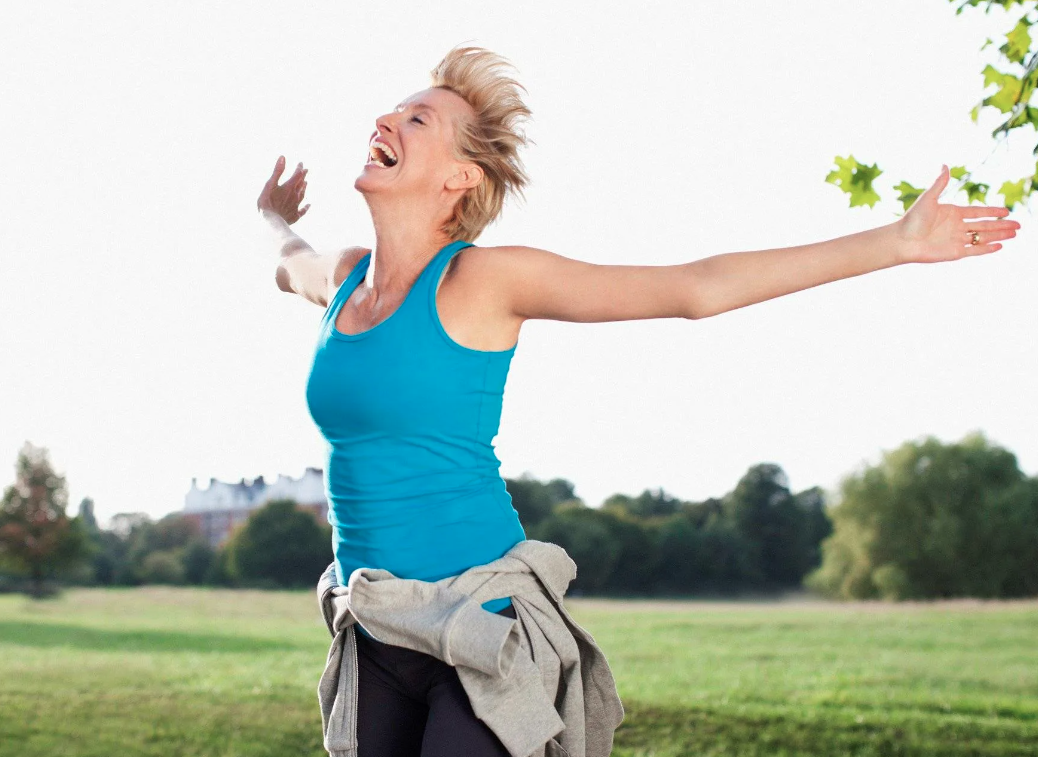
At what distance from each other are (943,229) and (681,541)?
11745 mm

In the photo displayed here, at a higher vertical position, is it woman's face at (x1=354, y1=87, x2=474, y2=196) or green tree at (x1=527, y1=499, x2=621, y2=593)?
woman's face at (x1=354, y1=87, x2=474, y2=196)

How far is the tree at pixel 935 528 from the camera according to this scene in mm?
14477

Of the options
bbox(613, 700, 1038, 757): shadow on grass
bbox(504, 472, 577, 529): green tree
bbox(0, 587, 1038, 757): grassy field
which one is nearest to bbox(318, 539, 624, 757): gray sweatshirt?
bbox(0, 587, 1038, 757): grassy field

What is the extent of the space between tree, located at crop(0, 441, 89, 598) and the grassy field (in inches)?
22.6

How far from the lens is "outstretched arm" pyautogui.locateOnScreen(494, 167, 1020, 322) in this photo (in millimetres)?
1612

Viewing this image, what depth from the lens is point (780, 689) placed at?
8.50 m

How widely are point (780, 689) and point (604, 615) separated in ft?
13.7

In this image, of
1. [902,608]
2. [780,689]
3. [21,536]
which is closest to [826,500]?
[902,608]

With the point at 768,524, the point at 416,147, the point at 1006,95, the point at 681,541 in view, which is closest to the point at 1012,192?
the point at 1006,95

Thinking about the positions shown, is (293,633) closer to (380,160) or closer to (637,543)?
(637,543)

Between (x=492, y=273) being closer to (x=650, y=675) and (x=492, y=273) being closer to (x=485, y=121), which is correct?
(x=485, y=121)

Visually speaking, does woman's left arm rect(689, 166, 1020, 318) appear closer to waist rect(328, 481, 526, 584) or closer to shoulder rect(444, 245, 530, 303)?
shoulder rect(444, 245, 530, 303)

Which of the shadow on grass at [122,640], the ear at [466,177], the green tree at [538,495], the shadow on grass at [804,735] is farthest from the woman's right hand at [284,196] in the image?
the green tree at [538,495]

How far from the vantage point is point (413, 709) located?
1.83 meters
